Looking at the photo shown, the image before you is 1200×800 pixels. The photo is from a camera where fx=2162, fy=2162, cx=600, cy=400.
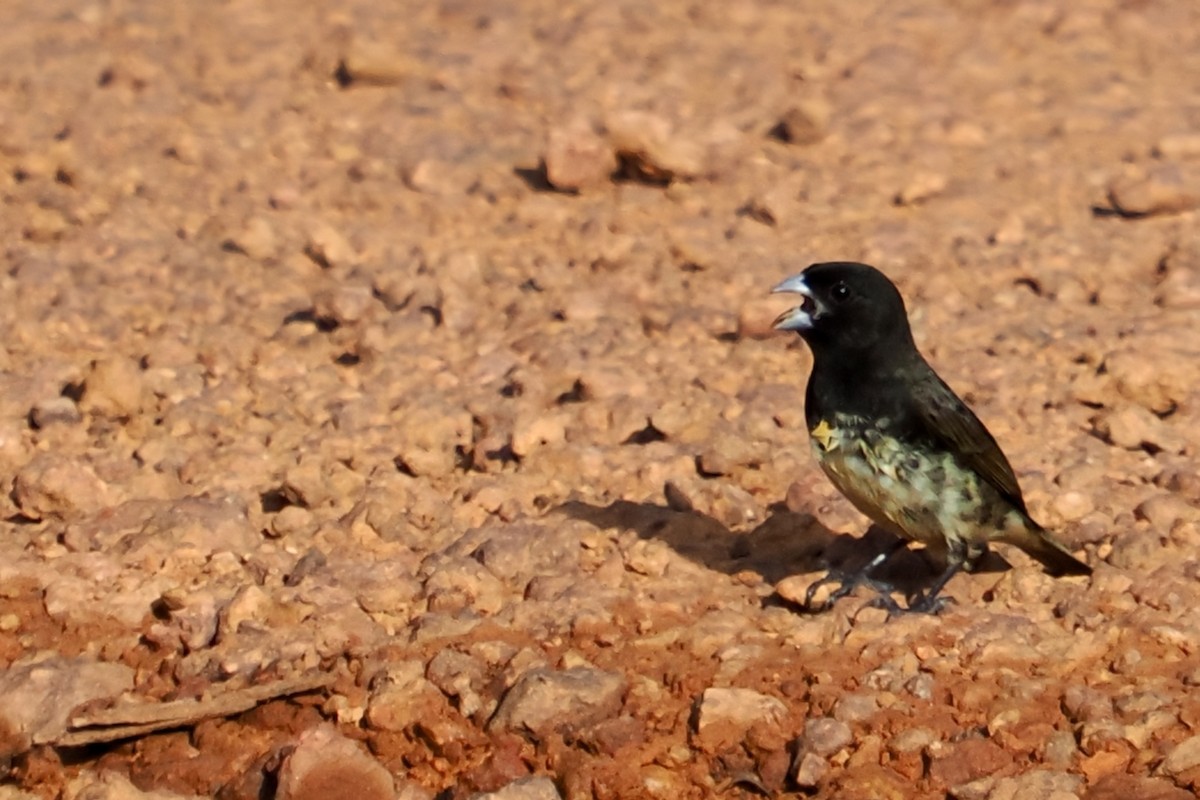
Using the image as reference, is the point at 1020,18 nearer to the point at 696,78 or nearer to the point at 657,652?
the point at 696,78

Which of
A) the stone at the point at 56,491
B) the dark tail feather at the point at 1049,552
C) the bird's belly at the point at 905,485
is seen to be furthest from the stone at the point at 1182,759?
the stone at the point at 56,491

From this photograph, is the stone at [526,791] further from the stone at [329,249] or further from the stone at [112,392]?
the stone at [329,249]

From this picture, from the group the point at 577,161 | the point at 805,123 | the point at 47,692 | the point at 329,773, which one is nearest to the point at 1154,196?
the point at 805,123

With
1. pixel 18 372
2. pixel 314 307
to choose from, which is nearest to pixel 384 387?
pixel 314 307

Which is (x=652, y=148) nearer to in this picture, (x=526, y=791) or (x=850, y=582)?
(x=850, y=582)

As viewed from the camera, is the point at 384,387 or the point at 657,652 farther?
the point at 384,387

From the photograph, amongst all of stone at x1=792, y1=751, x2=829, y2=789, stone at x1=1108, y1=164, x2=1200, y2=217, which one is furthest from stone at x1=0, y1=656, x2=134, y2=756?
stone at x1=1108, y1=164, x2=1200, y2=217
